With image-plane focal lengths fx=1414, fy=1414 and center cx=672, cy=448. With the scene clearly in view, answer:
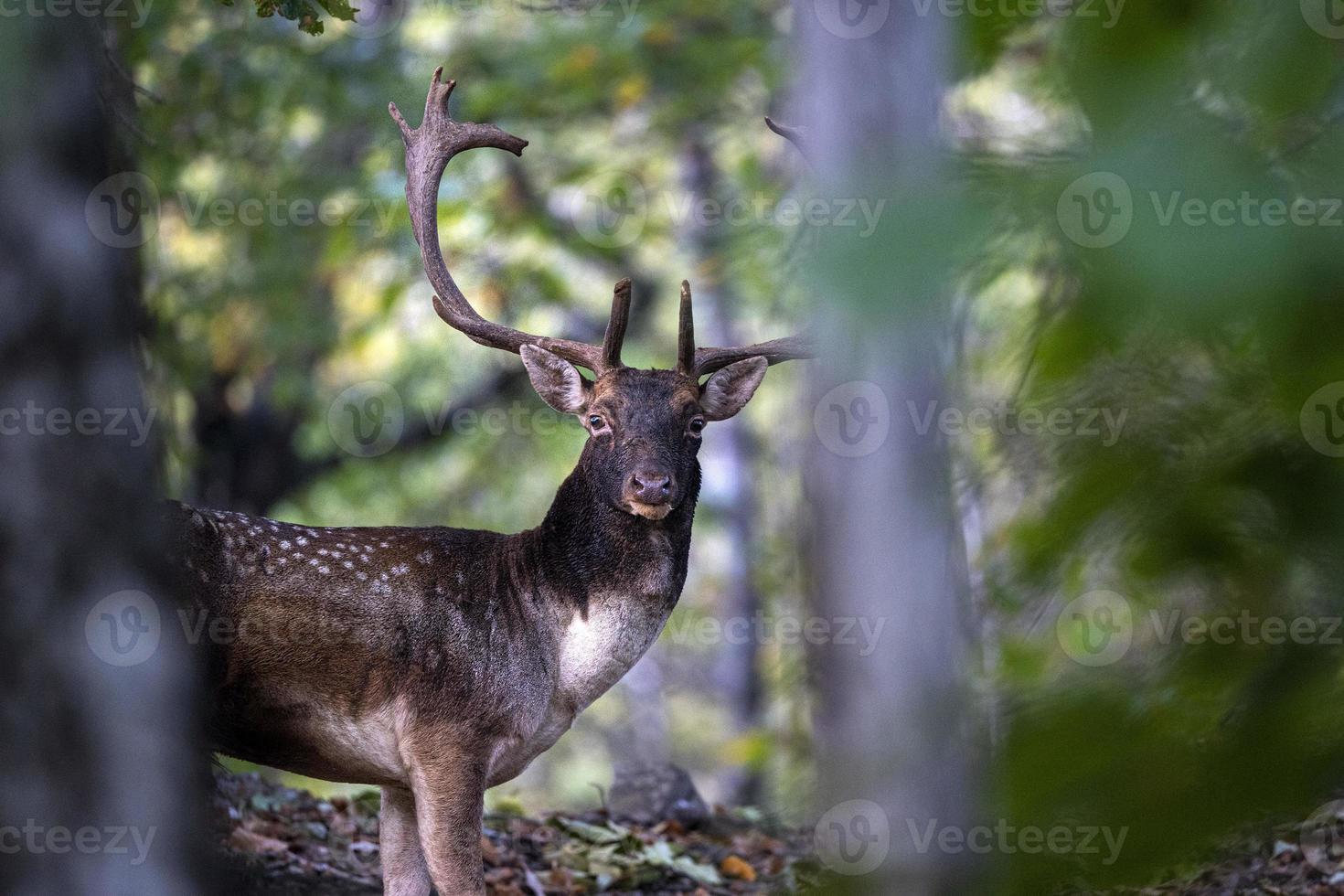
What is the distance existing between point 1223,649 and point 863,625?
0.28 metres

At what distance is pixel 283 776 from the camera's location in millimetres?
14828

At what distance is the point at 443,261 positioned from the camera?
697cm

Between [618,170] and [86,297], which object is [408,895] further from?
[618,170]

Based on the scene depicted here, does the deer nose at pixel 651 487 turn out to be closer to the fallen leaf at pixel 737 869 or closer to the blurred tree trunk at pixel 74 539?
the fallen leaf at pixel 737 869

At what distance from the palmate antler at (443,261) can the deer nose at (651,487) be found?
81 centimetres

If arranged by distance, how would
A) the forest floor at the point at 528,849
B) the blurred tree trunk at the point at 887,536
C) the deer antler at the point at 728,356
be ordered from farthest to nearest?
the forest floor at the point at 528,849 → the deer antler at the point at 728,356 → the blurred tree trunk at the point at 887,536

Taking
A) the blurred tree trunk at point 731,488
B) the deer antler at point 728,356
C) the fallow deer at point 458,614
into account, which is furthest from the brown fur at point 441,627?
the blurred tree trunk at point 731,488

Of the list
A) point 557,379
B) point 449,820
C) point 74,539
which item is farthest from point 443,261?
point 74,539

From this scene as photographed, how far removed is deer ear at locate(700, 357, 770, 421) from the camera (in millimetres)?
6648

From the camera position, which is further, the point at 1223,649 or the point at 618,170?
the point at 618,170

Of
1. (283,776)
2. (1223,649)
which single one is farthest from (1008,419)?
(283,776)

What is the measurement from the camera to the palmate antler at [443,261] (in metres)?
6.82

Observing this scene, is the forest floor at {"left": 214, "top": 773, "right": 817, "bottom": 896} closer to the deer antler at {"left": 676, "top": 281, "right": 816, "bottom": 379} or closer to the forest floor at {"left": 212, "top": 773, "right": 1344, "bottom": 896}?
the forest floor at {"left": 212, "top": 773, "right": 1344, "bottom": 896}

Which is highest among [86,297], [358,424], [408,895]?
[358,424]
